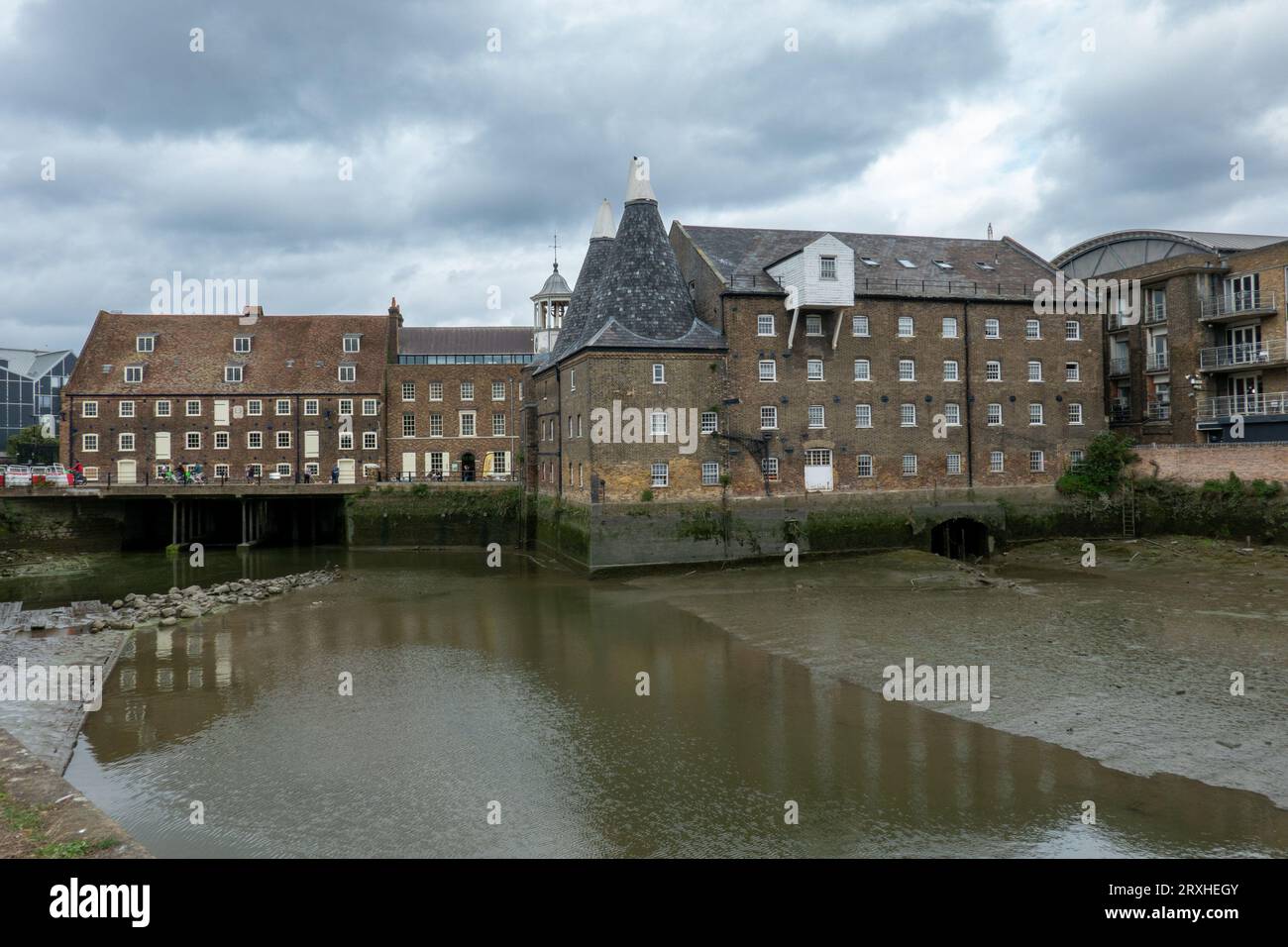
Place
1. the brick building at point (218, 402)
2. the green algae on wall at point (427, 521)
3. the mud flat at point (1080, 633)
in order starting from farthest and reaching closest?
1. the brick building at point (218, 402)
2. the green algae on wall at point (427, 521)
3. the mud flat at point (1080, 633)

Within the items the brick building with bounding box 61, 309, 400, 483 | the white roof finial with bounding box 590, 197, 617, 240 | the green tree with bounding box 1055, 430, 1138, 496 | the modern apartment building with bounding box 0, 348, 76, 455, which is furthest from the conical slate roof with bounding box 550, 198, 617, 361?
the modern apartment building with bounding box 0, 348, 76, 455

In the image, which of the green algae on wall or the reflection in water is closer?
the reflection in water

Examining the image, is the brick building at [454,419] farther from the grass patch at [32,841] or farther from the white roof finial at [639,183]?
the grass patch at [32,841]

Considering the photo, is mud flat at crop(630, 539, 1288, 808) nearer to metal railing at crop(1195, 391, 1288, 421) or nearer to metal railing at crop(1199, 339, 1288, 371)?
metal railing at crop(1195, 391, 1288, 421)

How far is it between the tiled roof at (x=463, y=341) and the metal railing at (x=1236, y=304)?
3651 cm

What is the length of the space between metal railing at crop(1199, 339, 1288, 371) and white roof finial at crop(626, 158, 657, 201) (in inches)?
979

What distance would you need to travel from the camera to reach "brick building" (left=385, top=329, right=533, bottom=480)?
50969mm

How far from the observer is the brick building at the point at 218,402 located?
160 ft

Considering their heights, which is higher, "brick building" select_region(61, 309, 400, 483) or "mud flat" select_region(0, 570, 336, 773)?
"brick building" select_region(61, 309, 400, 483)

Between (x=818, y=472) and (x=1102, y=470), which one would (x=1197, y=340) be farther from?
(x=818, y=472)

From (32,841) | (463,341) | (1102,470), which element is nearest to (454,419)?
(463,341)

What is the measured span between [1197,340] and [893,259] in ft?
45.6

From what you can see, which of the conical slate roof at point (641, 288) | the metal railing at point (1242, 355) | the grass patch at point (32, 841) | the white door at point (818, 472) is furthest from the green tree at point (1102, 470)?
the grass patch at point (32, 841)
